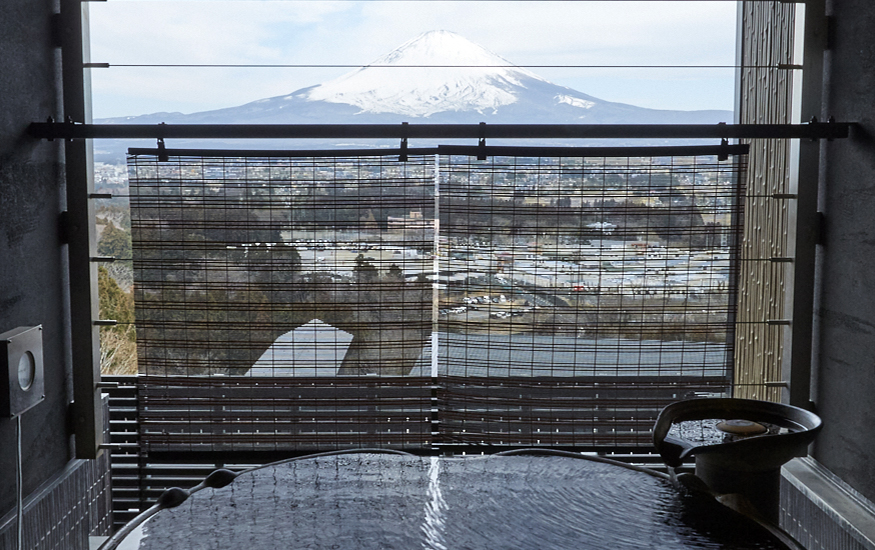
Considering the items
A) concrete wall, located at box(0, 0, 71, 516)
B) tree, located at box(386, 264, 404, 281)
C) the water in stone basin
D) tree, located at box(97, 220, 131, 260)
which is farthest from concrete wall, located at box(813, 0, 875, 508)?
concrete wall, located at box(0, 0, 71, 516)

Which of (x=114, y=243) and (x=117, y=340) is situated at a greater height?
(x=114, y=243)

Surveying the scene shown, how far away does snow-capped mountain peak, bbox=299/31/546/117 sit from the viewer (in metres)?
2.74

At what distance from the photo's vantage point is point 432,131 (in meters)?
2.35

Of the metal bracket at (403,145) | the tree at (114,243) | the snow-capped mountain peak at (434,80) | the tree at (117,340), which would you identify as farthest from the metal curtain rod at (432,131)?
the tree at (117,340)

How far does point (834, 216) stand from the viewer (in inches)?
93.6

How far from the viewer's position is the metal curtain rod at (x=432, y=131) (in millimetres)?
2279

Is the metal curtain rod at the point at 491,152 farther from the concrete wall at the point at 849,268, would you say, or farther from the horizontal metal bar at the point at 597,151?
the concrete wall at the point at 849,268

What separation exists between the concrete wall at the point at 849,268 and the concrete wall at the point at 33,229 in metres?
2.67

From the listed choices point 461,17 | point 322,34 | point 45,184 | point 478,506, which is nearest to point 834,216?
point 478,506

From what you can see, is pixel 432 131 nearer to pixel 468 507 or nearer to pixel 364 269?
pixel 364 269

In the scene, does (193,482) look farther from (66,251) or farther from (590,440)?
(590,440)

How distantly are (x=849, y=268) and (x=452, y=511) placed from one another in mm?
1618

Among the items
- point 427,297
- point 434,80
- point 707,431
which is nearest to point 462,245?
point 427,297

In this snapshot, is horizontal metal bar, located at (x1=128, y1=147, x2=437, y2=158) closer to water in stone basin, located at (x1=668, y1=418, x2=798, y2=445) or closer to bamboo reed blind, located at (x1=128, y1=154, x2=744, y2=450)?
bamboo reed blind, located at (x1=128, y1=154, x2=744, y2=450)
